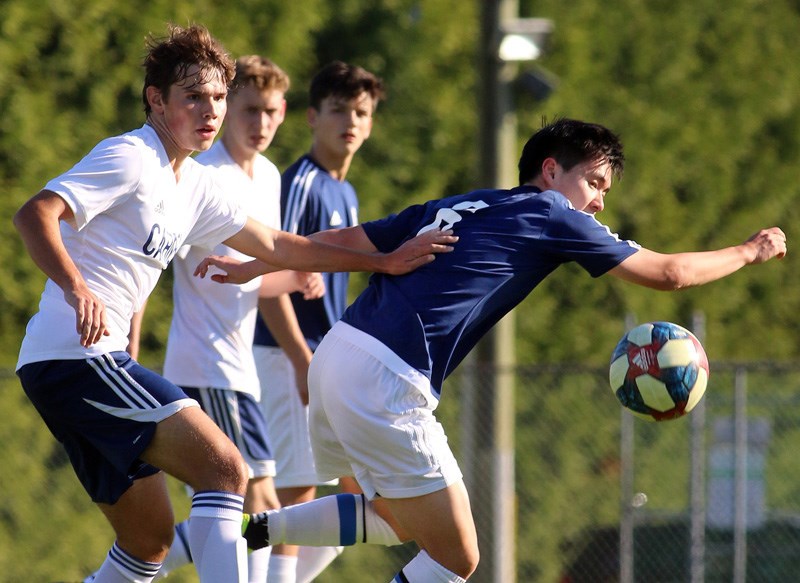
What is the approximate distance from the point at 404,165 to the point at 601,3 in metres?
2.68

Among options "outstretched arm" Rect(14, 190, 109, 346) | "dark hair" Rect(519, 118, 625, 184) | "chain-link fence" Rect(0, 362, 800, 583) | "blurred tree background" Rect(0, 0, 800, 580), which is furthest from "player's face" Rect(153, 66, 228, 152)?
"chain-link fence" Rect(0, 362, 800, 583)

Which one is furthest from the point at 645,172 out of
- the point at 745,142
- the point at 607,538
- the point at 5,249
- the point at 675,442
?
the point at 5,249

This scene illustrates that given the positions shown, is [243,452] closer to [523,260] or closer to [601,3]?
[523,260]

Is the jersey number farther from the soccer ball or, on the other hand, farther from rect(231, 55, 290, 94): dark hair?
rect(231, 55, 290, 94): dark hair

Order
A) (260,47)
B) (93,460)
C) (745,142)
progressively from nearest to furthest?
1. (93,460)
2. (260,47)
3. (745,142)

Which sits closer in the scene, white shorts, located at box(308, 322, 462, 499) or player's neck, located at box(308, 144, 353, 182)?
white shorts, located at box(308, 322, 462, 499)

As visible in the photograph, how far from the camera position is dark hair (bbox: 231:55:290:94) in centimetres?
532

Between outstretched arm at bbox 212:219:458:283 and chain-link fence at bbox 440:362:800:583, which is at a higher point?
outstretched arm at bbox 212:219:458:283

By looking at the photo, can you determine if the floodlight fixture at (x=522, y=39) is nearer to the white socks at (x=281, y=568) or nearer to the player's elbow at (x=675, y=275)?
the white socks at (x=281, y=568)

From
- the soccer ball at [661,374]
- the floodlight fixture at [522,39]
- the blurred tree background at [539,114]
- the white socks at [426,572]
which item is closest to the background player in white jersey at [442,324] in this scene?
the white socks at [426,572]

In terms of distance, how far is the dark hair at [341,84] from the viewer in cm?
565

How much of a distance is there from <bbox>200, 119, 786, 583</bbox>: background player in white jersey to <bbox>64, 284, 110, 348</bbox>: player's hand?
2.69 ft

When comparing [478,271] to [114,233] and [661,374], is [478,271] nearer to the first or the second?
[661,374]

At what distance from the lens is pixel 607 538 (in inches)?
372
